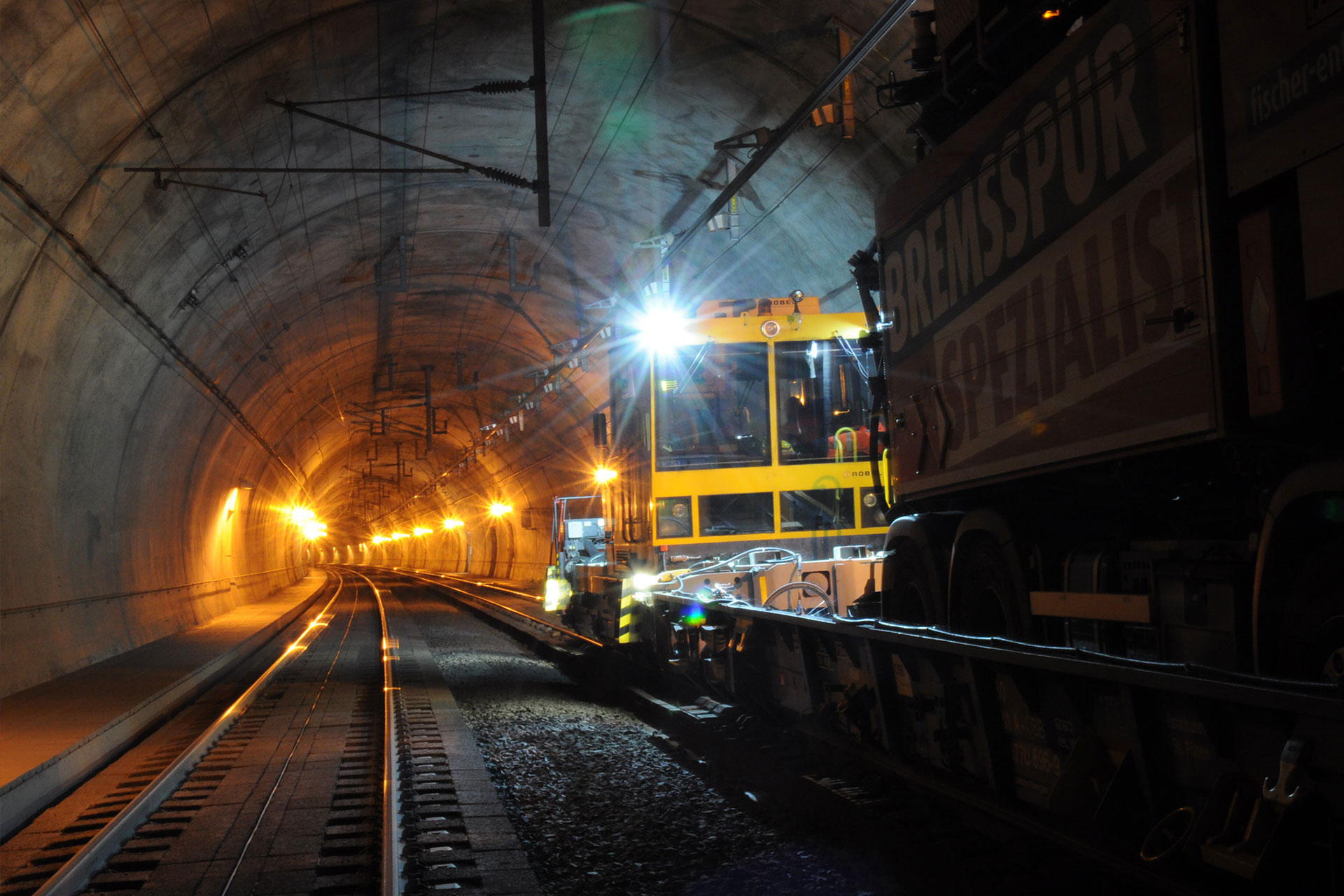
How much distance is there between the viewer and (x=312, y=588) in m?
46.5

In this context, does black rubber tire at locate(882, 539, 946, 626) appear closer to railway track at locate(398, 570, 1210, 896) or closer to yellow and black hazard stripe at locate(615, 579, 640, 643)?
railway track at locate(398, 570, 1210, 896)

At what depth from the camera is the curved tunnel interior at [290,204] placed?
1051 cm

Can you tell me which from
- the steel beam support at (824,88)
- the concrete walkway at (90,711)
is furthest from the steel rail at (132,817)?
the steel beam support at (824,88)

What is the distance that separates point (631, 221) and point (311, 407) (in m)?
17.4

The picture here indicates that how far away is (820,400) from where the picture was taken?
11.2m

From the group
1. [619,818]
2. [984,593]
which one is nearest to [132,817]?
[619,818]

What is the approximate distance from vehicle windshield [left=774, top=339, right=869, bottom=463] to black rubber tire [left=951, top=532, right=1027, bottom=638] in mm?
4589

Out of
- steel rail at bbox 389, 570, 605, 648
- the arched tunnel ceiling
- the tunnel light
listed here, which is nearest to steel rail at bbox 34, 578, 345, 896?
the arched tunnel ceiling

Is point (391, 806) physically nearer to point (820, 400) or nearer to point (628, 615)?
point (820, 400)

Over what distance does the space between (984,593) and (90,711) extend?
854 cm

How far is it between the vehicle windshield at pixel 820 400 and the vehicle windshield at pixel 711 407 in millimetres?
204

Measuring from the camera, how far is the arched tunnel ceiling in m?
10.1

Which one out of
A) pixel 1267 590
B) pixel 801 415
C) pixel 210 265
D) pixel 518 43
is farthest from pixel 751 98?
pixel 1267 590

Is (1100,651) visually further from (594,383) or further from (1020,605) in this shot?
(594,383)
